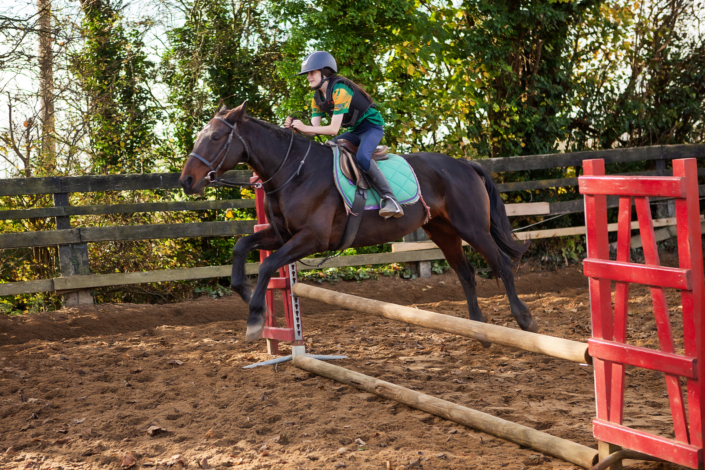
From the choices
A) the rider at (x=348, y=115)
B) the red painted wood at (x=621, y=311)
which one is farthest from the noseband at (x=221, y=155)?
the red painted wood at (x=621, y=311)

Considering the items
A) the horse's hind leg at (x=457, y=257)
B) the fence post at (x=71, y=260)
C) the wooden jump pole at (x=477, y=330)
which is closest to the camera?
the wooden jump pole at (x=477, y=330)

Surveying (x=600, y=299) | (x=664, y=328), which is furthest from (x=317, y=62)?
(x=664, y=328)

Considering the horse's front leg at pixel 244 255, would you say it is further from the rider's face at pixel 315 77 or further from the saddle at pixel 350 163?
the rider's face at pixel 315 77

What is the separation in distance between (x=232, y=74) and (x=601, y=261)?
8.76m

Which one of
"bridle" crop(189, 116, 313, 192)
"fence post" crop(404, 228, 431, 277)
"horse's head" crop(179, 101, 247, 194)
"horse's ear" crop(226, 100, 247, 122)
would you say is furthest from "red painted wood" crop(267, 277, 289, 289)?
"fence post" crop(404, 228, 431, 277)

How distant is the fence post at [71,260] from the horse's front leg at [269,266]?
3958 mm

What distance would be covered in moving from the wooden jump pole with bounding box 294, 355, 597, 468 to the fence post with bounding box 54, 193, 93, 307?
412 centimetres

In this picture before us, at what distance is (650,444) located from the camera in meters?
2.39

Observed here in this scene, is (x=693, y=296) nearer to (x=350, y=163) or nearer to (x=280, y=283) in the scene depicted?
(x=350, y=163)

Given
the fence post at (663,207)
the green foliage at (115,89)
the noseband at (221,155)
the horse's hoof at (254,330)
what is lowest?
the horse's hoof at (254,330)

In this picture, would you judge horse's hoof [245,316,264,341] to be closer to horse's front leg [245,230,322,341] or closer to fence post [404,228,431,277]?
horse's front leg [245,230,322,341]

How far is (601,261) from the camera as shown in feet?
8.35

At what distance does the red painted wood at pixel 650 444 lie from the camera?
226 centimetres

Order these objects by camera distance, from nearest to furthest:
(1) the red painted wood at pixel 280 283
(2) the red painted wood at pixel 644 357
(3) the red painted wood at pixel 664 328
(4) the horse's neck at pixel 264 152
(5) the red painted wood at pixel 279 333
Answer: (2) the red painted wood at pixel 644 357, (3) the red painted wood at pixel 664 328, (4) the horse's neck at pixel 264 152, (5) the red painted wood at pixel 279 333, (1) the red painted wood at pixel 280 283
